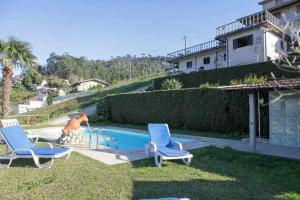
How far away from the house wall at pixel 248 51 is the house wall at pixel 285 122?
54.7 ft

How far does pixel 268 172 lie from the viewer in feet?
28.2

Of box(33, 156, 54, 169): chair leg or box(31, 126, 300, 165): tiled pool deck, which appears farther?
box(31, 126, 300, 165): tiled pool deck

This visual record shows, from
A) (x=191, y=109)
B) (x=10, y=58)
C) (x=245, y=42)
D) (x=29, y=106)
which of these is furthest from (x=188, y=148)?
(x=29, y=106)

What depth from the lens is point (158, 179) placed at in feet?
26.4

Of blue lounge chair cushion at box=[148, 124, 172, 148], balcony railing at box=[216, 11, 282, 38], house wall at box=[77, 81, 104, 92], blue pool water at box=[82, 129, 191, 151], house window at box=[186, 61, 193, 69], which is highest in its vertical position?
balcony railing at box=[216, 11, 282, 38]

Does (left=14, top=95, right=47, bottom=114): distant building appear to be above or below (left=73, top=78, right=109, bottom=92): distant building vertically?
below

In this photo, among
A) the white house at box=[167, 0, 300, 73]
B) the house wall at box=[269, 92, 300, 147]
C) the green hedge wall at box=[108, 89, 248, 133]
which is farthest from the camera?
the white house at box=[167, 0, 300, 73]

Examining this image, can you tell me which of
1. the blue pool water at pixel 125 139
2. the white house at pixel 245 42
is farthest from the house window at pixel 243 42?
the blue pool water at pixel 125 139

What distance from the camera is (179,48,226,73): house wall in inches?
1475

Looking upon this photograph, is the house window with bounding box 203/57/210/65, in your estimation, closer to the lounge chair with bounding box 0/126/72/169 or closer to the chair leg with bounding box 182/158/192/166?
the chair leg with bounding box 182/158/192/166

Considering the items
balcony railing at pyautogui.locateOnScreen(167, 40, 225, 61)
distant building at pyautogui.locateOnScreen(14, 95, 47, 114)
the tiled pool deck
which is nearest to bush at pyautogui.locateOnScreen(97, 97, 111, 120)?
the tiled pool deck

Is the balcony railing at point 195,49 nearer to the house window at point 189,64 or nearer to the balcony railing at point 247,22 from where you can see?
the house window at point 189,64

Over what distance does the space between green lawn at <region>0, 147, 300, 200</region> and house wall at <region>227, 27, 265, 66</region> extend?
20929mm

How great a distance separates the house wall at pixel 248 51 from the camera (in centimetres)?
2944
